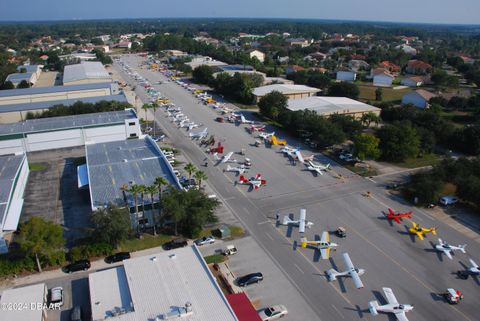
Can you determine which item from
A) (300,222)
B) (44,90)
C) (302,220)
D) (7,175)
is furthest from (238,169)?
(44,90)

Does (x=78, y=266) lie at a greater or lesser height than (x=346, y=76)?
lesser

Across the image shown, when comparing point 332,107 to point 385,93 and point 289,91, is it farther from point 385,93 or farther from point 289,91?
point 385,93

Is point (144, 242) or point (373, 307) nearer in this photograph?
point (373, 307)

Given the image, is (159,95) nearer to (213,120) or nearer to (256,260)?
(213,120)

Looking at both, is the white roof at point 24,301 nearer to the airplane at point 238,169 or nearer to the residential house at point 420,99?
the airplane at point 238,169

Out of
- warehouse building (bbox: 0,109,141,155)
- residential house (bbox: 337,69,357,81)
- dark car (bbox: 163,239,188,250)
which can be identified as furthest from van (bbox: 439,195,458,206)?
residential house (bbox: 337,69,357,81)

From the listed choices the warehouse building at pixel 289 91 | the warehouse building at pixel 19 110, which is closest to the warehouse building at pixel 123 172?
the warehouse building at pixel 19 110

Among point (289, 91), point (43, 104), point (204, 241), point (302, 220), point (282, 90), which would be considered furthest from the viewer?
point (282, 90)
